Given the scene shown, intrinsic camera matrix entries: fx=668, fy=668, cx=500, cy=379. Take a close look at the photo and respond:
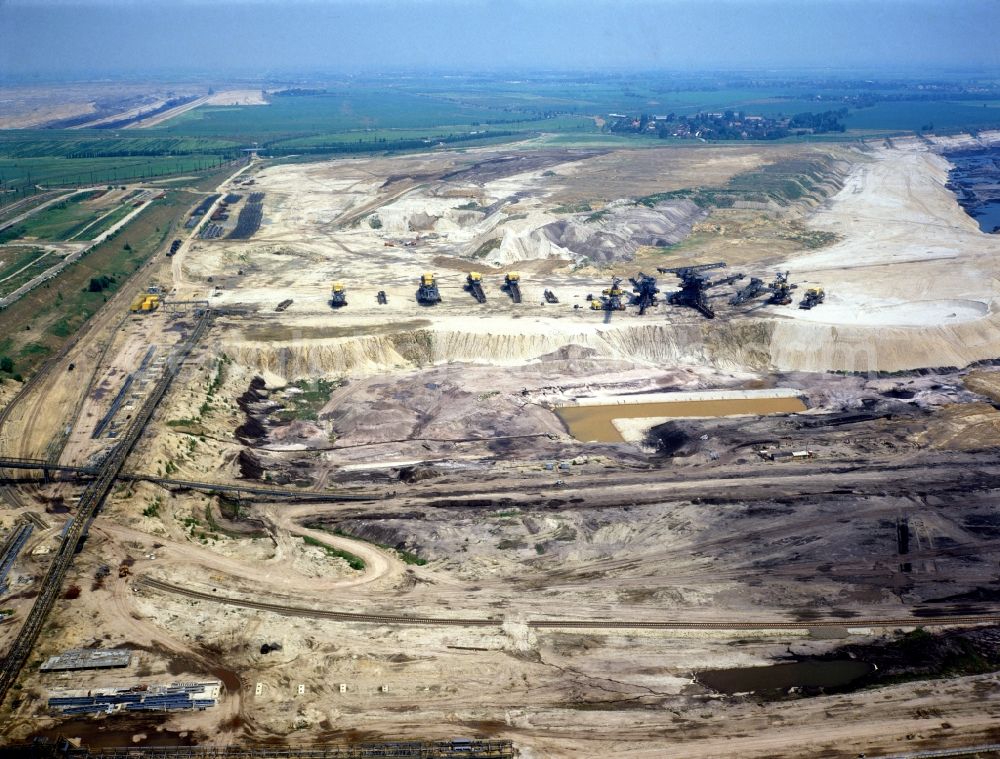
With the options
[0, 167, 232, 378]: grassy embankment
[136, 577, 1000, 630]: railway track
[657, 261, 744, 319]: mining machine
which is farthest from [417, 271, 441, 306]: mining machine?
[136, 577, 1000, 630]: railway track

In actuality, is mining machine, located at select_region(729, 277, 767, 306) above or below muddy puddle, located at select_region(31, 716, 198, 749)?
above

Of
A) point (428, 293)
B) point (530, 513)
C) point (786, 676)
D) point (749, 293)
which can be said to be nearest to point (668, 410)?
point (530, 513)

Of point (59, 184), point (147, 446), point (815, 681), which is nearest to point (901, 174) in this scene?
point (815, 681)

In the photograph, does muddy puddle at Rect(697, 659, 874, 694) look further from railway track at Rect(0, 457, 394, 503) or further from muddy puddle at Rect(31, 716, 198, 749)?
muddy puddle at Rect(31, 716, 198, 749)

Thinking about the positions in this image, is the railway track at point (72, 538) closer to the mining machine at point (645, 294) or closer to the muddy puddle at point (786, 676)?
the muddy puddle at point (786, 676)

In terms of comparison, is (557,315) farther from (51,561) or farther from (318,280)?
(51,561)

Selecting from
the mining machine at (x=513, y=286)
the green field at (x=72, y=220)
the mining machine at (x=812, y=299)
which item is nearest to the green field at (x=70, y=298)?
the green field at (x=72, y=220)

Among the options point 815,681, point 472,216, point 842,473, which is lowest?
point 815,681
